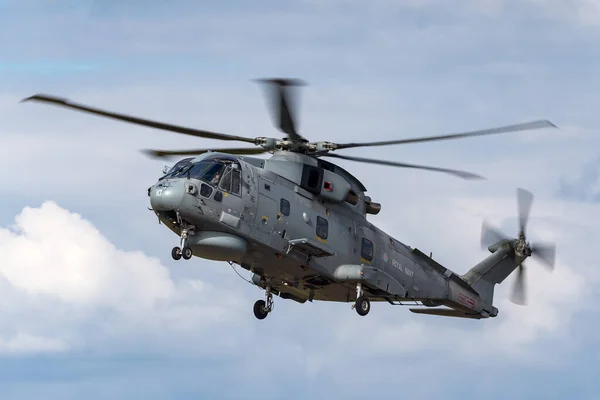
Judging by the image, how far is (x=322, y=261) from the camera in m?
37.2

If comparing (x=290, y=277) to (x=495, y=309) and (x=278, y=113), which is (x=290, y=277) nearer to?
(x=278, y=113)

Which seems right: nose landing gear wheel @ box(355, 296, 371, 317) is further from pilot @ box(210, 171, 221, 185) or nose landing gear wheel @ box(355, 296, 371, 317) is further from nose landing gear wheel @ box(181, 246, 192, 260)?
pilot @ box(210, 171, 221, 185)

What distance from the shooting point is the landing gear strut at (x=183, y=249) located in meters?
33.9

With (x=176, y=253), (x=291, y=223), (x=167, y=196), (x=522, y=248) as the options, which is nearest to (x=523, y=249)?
(x=522, y=248)

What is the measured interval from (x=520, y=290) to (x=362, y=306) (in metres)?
10.1

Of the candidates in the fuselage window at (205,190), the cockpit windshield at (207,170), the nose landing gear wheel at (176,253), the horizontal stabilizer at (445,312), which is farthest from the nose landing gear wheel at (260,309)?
the fuselage window at (205,190)

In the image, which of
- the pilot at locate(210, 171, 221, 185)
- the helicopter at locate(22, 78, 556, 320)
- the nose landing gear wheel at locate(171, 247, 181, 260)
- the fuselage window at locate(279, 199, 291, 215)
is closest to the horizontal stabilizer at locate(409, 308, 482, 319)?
the helicopter at locate(22, 78, 556, 320)

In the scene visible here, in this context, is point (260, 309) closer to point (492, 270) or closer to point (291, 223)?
point (291, 223)

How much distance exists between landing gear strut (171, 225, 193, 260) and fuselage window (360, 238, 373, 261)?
7.04 meters

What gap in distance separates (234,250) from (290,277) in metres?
3.70

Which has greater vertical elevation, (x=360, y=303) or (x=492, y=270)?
(x=492, y=270)

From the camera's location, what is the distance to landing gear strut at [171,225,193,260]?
1334 inches

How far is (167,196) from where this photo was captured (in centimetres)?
3369

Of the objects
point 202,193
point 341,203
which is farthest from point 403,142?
point 202,193
